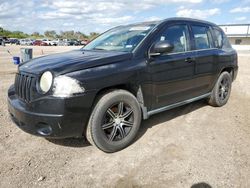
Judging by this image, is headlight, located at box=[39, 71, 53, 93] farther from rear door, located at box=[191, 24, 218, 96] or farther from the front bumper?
rear door, located at box=[191, 24, 218, 96]

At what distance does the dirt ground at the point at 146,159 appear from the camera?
2941mm

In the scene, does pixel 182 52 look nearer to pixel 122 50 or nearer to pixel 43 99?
pixel 122 50

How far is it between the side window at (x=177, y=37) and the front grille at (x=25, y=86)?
2.13 m

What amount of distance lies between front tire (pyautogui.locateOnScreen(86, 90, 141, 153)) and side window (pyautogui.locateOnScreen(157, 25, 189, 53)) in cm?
129

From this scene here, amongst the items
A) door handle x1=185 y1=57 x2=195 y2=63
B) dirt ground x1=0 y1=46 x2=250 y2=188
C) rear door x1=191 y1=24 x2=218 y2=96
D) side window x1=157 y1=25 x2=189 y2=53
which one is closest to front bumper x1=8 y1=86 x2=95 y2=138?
dirt ground x1=0 y1=46 x2=250 y2=188

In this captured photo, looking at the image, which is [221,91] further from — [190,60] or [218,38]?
[190,60]

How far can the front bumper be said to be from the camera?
3.00 meters

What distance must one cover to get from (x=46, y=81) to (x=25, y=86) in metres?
0.43

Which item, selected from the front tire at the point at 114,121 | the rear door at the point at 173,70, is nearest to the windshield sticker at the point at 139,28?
the rear door at the point at 173,70

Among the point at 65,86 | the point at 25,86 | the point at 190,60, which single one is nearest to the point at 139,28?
the point at 190,60

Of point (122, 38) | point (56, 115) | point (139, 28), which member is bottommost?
point (56, 115)

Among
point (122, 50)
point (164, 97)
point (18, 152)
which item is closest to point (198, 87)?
point (164, 97)

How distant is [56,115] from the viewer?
9.88 feet

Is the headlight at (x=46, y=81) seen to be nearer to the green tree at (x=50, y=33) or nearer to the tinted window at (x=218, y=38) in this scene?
the tinted window at (x=218, y=38)
